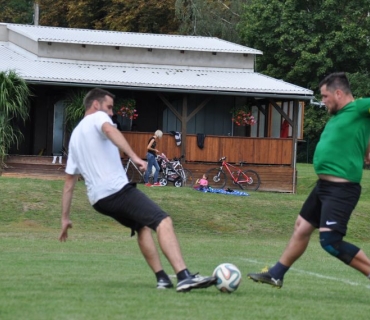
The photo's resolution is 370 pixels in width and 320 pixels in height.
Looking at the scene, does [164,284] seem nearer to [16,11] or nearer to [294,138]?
[294,138]

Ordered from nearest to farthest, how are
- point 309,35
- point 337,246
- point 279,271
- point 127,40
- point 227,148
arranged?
point 337,246, point 279,271, point 227,148, point 127,40, point 309,35

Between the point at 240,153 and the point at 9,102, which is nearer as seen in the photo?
the point at 9,102

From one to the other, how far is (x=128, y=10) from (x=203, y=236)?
3473 centimetres

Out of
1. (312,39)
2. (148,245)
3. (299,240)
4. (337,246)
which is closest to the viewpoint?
(337,246)

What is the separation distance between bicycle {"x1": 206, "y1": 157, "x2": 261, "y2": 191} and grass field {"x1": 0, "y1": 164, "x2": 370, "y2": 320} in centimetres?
265

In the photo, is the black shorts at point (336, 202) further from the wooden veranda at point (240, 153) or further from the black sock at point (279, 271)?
the wooden veranda at point (240, 153)

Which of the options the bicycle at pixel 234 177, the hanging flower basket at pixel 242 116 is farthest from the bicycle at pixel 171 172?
the hanging flower basket at pixel 242 116

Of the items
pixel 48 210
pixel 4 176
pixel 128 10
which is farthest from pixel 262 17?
pixel 48 210

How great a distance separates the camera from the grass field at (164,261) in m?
8.52

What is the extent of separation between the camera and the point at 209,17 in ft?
193

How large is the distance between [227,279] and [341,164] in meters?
1.51

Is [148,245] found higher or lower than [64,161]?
higher

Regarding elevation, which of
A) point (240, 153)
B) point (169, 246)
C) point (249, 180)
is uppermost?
point (169, 246)

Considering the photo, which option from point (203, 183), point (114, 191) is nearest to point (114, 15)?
point (203, 183)
